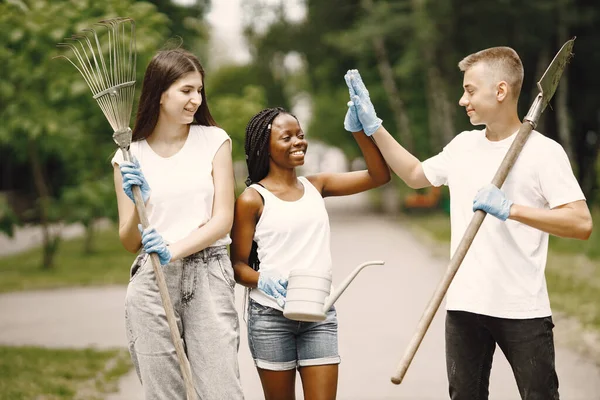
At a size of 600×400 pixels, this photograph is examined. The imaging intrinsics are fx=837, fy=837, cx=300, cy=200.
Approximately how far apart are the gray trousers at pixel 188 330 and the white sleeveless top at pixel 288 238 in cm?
25

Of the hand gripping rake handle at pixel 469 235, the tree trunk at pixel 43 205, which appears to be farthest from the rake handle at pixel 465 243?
the tree trunk at pixel 43 205

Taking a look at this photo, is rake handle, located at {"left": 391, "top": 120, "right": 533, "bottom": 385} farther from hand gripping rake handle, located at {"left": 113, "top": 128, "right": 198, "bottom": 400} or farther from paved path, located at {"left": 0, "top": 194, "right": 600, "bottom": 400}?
paved path, located at {"left": 0, "top": 194, "right": 600, "bottom": 400}

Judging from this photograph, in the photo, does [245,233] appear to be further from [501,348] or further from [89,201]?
[89,201]

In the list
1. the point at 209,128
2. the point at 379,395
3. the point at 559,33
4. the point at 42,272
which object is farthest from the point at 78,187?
the point at 559,33

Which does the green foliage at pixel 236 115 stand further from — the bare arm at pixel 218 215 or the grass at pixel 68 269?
the bare arm at pixel 218 215

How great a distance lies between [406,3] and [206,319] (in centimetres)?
1919

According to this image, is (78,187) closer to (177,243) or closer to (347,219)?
(177,243)

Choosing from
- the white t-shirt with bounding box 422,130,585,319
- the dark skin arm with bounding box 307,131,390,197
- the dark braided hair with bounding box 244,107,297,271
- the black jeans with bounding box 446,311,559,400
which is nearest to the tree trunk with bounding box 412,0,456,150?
the dark skin arm with bounding box 307,131,390,197

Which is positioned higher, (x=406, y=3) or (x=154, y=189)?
(x=406, y=3)

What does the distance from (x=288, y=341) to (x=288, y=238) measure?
41 centimetres

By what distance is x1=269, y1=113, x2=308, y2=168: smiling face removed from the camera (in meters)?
3.36

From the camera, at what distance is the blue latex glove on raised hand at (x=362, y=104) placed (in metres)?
3.42

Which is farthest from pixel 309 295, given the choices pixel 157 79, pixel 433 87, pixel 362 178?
pixel 433 87

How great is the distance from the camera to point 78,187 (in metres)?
13.0
